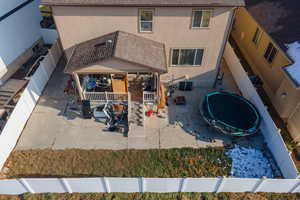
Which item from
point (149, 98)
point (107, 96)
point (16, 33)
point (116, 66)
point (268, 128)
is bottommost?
point (268, 128)

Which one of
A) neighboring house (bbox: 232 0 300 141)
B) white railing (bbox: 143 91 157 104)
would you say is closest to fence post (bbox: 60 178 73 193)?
white railing (bbox: 143 91 157 104)

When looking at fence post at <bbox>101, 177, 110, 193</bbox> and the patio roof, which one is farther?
the patio roof

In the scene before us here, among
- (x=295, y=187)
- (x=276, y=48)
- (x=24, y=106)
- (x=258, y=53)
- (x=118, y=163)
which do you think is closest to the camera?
(x=295, y=187)

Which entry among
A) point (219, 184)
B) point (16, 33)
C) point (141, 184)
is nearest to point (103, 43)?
point (141, 184)

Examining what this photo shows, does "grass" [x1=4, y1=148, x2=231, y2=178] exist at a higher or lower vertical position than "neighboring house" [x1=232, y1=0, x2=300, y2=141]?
lower

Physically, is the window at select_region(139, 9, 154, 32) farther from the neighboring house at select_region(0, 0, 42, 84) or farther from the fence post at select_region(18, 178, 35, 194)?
the neighboring house at select_region(0, 0, 42, 84)

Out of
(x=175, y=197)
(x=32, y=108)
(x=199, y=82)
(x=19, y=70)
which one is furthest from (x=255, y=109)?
(x=19, y=70)

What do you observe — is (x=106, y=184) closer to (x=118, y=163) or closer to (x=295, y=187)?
(x=118, y=163)
